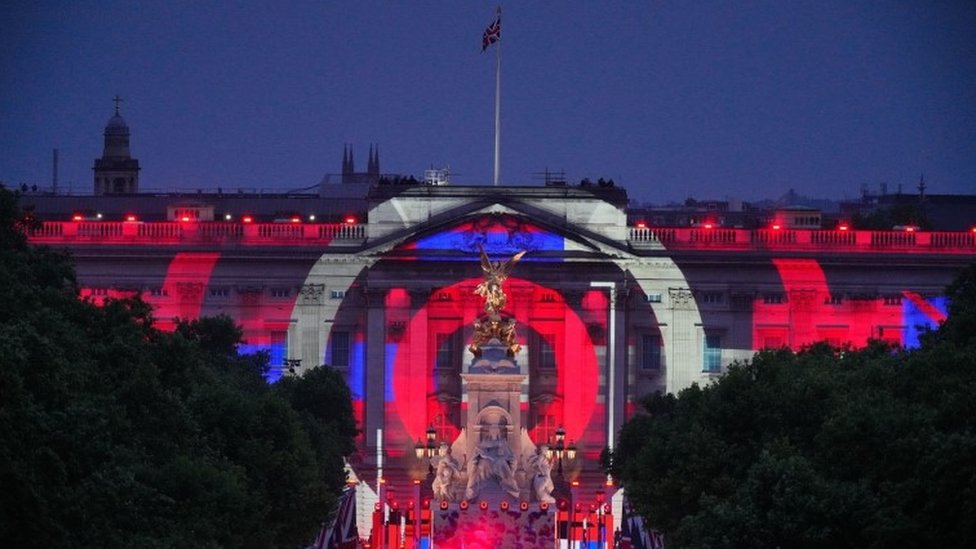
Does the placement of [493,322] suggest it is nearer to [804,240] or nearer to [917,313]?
[917,313]

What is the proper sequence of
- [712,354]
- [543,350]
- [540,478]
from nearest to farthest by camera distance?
[540,478] → [543,350] → [712,354]

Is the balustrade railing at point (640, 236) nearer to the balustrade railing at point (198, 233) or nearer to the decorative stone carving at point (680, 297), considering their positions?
the balustrade railing at point (198, 233)

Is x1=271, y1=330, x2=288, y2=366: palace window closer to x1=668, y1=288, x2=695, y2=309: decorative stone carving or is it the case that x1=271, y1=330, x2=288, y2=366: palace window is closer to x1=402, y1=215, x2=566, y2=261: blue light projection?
x1=402, y1=215, x2=566, y2=261: blue light projection

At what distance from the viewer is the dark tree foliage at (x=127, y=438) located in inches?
3238

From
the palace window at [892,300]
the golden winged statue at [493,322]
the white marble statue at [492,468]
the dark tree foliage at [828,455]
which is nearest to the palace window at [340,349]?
the palace window at [892,300]

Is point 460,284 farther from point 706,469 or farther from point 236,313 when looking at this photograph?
point 706,469

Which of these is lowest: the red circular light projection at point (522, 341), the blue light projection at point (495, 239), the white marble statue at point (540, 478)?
the white marble statue at point (540, 478)

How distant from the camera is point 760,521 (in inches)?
3730

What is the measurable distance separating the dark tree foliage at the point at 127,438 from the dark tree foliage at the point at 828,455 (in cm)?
1255

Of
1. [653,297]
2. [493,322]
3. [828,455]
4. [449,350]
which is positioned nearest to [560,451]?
[493,322]

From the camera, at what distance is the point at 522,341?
583 ft

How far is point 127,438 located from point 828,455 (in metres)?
19.3

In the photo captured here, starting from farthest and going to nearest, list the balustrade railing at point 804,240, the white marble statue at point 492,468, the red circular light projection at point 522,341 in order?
the balustrade railing at point 804,240, the red circular light projection at point 522,341, the white marble statue at point 492,468

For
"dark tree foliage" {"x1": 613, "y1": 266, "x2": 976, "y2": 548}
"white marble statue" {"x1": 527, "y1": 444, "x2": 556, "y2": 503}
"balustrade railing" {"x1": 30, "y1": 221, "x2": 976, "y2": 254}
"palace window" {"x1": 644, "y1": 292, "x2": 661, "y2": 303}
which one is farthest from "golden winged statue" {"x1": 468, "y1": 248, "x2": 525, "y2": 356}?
Answer: "balustrade railing" {"x1": 30, "y1": 221, "x2": 976, "y2": 254}
